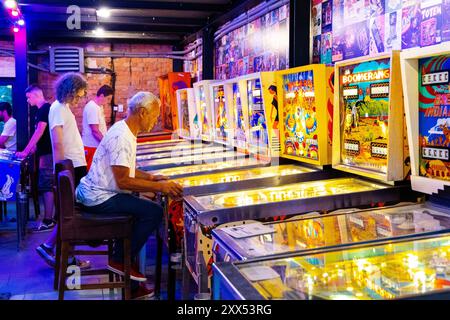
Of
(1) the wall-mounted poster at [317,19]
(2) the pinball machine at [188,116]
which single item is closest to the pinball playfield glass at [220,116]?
(2) the pinball machine at [188,116]

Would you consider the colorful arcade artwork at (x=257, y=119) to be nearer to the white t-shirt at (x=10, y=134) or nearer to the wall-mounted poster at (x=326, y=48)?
the wall-mounted poster at (x=326, y=48)

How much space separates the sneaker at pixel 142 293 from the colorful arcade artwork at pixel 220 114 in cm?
192

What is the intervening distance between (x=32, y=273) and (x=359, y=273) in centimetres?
361

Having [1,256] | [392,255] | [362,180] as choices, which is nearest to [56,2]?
[1,256]

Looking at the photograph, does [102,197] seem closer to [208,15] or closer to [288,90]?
[288,90]

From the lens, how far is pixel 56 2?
628 centimetres

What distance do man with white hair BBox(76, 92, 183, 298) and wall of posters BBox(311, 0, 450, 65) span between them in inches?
57.8

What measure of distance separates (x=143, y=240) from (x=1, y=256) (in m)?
2.22

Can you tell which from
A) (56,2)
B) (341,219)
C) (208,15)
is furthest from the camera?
(208,15)

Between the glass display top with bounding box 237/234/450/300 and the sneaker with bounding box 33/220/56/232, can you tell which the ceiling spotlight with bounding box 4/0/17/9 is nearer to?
the sneaker with bounding box 33/220/56/232

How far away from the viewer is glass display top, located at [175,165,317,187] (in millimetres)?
3592

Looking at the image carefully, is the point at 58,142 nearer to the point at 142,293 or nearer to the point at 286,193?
the point at 142,293

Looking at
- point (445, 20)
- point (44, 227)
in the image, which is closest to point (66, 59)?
point (44, 227)

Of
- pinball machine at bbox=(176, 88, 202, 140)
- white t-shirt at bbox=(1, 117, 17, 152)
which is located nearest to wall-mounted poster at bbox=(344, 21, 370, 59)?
pinball machine at bbox=(176, 88, 202, 140)
